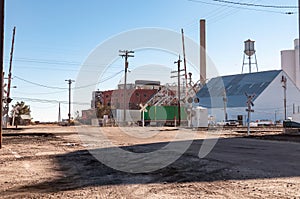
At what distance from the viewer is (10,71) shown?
41312 mm

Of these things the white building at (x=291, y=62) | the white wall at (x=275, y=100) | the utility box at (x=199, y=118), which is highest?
the white building at (x=291, y=62)

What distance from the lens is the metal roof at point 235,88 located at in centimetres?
5925

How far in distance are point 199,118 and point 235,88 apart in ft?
77.2

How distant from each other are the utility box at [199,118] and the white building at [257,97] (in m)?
14.3

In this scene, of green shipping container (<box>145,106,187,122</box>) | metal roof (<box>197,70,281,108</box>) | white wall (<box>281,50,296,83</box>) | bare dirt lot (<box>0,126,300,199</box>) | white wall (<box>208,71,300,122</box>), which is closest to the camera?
bare dirt lot (<box>0,126,300,199</box>)

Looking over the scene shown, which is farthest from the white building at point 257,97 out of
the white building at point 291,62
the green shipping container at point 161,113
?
the white building at point 291,62

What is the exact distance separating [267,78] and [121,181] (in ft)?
190

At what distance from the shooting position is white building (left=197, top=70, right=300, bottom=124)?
5812 centimetres

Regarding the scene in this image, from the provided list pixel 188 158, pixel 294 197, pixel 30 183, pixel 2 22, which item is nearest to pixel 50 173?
pixel 30 183

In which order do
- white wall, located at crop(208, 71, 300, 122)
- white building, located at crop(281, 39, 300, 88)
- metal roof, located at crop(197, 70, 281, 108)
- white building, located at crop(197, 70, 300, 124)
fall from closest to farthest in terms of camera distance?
white wall, located at crop(208, 71, 300, 122)
white building, located at crop(197, 70, 300, 124)
metal roof, located at crop(197, 70, 281, 108)
white building, located at crop(281, 39, 300, 88)

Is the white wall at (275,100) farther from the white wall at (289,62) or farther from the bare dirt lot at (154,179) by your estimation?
the bare dirt lot at (154,179)

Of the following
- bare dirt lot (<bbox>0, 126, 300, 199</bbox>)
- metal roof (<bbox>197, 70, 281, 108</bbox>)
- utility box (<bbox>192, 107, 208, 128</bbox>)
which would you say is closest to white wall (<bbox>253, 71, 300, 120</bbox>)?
metal roof (<bbox>197, 70, 281, 108</bbox>)

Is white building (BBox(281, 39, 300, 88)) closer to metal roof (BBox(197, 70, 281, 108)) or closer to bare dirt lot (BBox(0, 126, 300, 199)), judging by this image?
metal roof (BBox(197, 70, 281, 108))

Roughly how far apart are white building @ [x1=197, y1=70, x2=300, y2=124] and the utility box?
14.3 m
